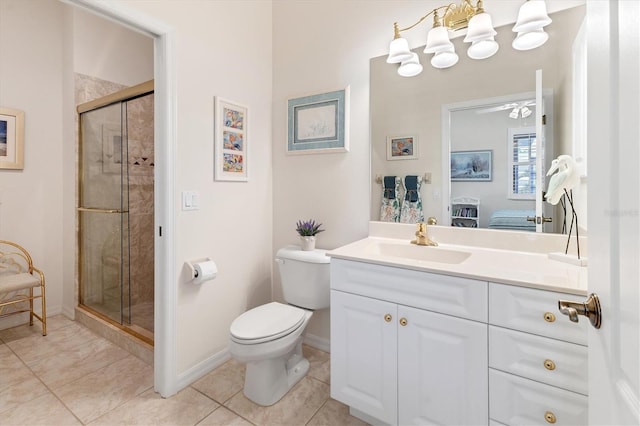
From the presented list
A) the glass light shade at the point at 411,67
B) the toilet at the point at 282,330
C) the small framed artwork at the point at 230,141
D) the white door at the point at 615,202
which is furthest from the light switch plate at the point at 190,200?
the white door at the point at 615,202

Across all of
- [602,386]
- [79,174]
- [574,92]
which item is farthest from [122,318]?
[574,92]

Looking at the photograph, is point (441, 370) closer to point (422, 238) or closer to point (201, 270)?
point (422, 238)

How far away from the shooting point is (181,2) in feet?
5.82

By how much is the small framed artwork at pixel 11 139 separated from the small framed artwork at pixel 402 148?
2.93 m

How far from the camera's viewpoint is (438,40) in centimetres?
166

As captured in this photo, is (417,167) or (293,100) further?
(293,100)

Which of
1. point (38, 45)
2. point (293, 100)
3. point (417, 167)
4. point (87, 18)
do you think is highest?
point (87, 18)

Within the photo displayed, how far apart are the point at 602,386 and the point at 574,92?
1296 millimetres

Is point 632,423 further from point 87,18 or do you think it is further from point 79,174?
point 87,18

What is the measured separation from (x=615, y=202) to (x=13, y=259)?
12.1 ft

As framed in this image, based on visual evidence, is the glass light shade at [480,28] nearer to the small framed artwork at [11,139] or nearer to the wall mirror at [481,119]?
the wall mirror at [481,119]

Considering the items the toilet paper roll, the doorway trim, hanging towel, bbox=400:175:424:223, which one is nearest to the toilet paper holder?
the toilet paper roll

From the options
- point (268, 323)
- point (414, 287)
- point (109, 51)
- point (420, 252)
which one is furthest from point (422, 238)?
point (109, 51)

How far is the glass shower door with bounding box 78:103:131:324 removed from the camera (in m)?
2.55
